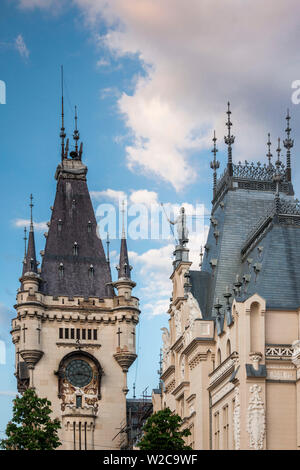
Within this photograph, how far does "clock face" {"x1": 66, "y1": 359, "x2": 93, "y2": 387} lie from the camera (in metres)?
145

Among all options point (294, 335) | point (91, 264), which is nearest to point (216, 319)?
point (294, 335)

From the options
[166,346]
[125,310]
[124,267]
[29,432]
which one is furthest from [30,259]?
[29,432]

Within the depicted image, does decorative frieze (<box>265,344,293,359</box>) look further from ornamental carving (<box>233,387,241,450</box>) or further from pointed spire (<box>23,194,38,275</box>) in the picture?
pointed spire (<box>23,194,38,275</box>)

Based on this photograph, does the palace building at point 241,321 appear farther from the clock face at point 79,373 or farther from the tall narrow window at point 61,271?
the tall narrow window at point 61,271

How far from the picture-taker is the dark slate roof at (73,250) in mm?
153500

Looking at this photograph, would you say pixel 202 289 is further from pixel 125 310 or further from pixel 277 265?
pixel 125 310

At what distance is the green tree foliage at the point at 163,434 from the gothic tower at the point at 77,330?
62016 mm

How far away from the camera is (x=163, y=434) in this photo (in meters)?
77.9

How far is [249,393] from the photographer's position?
246 feet

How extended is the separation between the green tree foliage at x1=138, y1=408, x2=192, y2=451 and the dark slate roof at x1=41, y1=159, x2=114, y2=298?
7315 cm

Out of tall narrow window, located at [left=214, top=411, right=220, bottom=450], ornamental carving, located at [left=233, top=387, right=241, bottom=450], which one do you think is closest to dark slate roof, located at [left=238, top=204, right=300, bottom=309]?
ornamental carving, located at [left=233, top=387, right=241, bottom=450]

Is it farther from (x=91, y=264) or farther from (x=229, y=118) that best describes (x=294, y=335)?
(x=91, y=264)

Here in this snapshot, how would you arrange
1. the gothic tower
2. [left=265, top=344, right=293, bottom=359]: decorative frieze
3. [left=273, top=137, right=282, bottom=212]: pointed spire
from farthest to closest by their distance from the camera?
the gothic tower → [left=273, top=137, right=282, bottom=212]: pointed spire → [left=265, top=344, right=293, bottom=359]: decorative frieze

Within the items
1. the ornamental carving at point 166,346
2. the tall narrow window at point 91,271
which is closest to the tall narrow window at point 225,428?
the ornamental carving at point 166,346
